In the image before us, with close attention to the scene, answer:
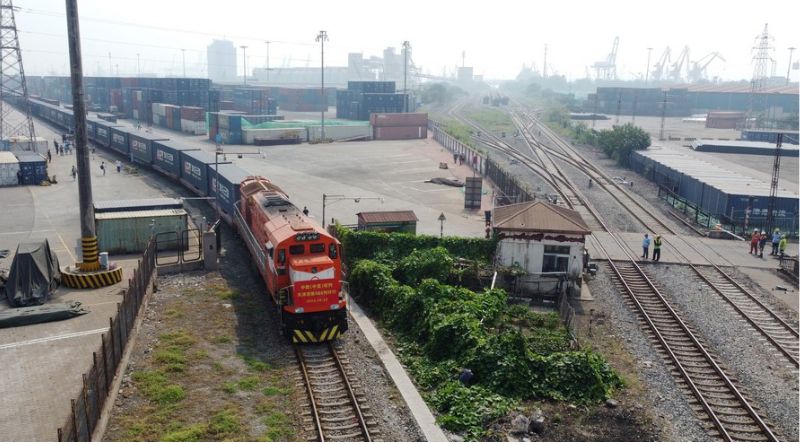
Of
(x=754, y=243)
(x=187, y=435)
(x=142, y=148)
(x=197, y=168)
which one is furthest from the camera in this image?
(x=142, y=148)

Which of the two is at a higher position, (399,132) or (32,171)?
(399,132)

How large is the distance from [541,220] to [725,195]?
19537mm

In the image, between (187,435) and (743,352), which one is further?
(743,352)

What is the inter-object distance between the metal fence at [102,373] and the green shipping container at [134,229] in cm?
793

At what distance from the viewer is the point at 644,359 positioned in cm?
2005

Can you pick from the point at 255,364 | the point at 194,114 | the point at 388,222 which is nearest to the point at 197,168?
the point at 388,222

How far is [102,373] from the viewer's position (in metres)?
14.9

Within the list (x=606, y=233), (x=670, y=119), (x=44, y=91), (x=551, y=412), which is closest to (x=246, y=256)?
(x=551, y=412)

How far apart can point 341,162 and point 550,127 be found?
60.1 metres

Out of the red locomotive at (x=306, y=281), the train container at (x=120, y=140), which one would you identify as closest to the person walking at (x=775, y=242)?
the red locomotive at (x=306, y=281)

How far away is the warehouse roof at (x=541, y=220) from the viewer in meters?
26.6

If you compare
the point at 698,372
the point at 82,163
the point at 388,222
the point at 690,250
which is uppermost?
the point at 82,163

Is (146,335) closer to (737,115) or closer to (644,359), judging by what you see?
(644,359)

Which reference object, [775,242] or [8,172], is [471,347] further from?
[8,172]
